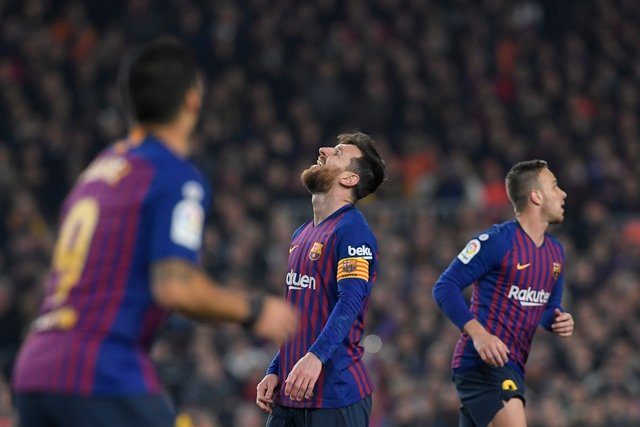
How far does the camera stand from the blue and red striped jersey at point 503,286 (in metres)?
6.84

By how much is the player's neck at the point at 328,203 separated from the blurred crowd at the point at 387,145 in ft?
19.2

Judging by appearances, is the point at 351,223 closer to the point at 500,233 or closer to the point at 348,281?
the point at 348,281

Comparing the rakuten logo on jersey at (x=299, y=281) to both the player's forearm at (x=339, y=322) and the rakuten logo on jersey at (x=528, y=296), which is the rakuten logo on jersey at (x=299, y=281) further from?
the rakuten logo on jersey at (x=528, y=296)

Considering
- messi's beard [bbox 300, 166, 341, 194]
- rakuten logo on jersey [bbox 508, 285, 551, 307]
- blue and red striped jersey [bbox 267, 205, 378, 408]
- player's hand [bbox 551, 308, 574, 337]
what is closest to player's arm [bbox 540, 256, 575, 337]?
player's hand [bbox 551, 308, 574, 337]

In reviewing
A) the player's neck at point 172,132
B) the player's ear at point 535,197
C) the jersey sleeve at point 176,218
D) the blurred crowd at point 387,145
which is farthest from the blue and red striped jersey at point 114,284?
the blurred crowd at point 387,145

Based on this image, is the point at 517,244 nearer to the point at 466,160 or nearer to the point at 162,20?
the point at 466,160

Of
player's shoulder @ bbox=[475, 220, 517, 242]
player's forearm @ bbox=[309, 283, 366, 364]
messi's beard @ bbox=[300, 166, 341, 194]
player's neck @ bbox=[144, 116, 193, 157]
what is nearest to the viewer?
player's neck @ bbox=[144, 116, 193, 157]

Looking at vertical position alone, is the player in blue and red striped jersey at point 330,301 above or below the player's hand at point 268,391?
above

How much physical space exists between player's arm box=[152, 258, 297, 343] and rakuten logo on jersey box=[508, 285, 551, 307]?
10.4 ft

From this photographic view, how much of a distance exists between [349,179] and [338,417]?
1294 millimetres

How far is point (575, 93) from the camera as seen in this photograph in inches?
738

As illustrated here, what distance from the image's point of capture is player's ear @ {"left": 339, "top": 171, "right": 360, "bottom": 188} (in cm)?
635

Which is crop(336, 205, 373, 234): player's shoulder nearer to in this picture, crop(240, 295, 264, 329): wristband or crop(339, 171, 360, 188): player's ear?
crop(339, 171, 360, 188): player's ear

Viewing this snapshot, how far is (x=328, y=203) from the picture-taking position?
635 centimetres
